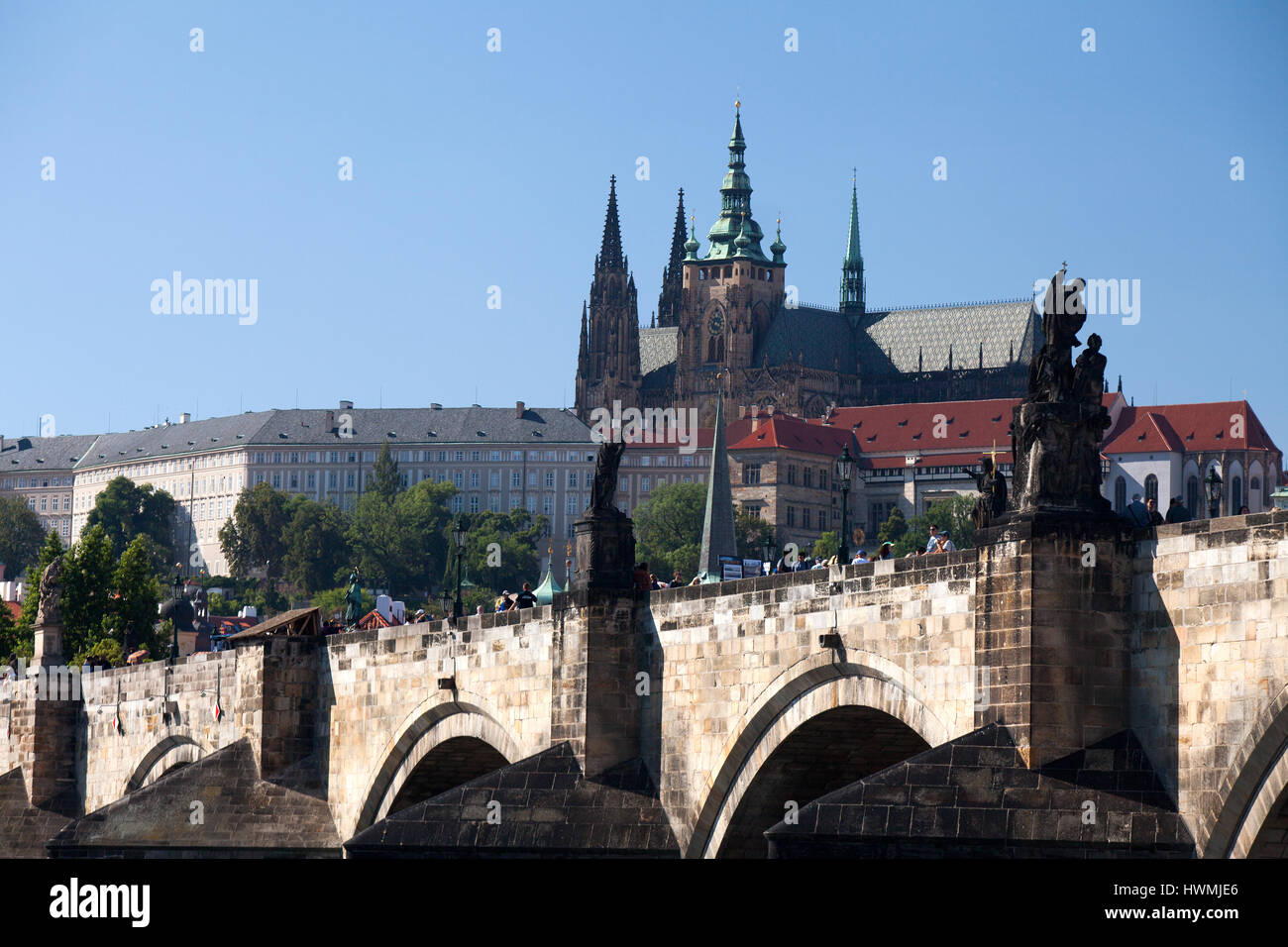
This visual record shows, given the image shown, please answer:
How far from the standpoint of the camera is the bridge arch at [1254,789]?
73.1 feet

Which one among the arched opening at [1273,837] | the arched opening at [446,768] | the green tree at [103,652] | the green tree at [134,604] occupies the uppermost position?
the green tree at [134,604]

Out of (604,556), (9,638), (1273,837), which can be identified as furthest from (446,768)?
(9,638)

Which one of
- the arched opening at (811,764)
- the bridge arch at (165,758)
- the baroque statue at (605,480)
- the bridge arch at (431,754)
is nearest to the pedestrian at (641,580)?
the baroque statue at (605,480)

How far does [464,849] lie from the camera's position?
32.2 metres

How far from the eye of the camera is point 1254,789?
74.3ft

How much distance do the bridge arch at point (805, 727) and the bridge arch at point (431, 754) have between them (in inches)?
311

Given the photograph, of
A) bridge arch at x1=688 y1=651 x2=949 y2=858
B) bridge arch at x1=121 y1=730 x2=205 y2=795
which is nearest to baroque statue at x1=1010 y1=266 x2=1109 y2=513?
bridge arch at x1=688 y1=651 x2=949 y2=858

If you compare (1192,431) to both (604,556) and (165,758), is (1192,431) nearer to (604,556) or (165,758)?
(165,758)

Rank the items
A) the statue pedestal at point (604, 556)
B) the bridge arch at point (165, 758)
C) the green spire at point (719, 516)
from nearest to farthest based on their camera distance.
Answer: the statue pedestal at point (604, 556), the bridge arch at point (165, 758), the green spire at point (719, 516)

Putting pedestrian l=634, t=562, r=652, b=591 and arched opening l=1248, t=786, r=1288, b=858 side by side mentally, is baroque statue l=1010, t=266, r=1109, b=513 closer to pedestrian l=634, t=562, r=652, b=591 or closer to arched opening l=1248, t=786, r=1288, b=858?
arched opening l=1248, t=786, r=1288, b=858

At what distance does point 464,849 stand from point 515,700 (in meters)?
5.04

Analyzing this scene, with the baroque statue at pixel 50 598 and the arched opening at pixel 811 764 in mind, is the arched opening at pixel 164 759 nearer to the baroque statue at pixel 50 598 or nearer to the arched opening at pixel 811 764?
the baroque statue at pixel 50 598

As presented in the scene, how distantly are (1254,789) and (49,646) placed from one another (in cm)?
4526
